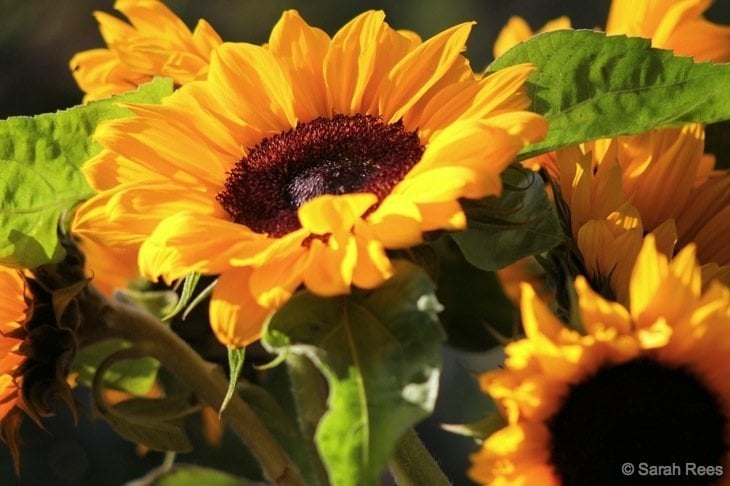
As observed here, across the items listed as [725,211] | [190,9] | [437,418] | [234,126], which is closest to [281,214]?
[234,126]

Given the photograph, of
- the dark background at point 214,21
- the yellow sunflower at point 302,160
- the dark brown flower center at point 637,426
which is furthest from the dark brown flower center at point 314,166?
the dark background at point 214,21

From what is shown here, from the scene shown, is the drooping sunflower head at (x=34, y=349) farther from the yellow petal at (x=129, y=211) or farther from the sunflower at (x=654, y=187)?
the sunflower at (x=654, y=187)

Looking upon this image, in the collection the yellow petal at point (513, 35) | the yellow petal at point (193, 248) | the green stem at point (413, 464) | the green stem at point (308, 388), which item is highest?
the yellow petal at point (193, 248)

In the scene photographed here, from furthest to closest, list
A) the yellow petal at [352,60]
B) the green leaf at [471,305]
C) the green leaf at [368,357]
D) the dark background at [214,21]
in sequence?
1. the dark background at [214,21]
2. the green leaf at [471,305]
3. the yellow petal at [352,60]
4. the green leaf at [368,357]

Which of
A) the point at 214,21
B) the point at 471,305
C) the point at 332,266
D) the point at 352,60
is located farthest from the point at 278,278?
the point at 214,21

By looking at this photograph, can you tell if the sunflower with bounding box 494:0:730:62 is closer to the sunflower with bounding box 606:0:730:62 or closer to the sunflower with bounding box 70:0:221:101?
the sunflower with bounding box 606:0:730:62

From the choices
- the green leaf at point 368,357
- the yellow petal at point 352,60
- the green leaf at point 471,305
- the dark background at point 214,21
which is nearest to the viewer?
the green leaf at point 368,357

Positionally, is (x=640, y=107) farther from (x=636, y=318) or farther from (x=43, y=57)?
(x=43, y=57)
